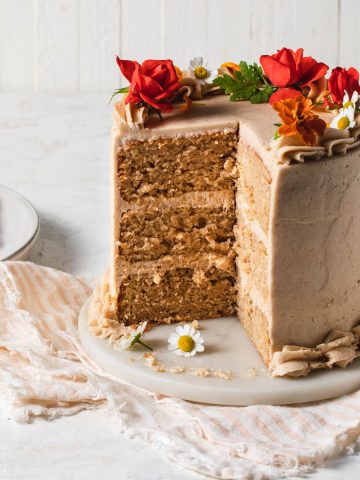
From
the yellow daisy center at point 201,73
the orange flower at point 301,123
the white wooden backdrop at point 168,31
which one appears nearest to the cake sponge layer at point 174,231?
the yellow daisy center at point 201,73

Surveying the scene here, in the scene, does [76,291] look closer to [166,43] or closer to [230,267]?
[230,267]

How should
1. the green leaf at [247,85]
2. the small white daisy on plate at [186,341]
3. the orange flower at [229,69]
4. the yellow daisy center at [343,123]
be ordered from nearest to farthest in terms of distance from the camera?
the yellow daisy center at [343,123]
the small white daisy on plate at [186,341]
the green leaf at [247,85]
the orange flower at [229,69]

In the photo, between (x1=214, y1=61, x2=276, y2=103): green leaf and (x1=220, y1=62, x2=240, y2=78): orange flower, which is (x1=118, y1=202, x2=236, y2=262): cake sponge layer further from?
(x1=220, y1=62, x2=240, y2=78): orange flower

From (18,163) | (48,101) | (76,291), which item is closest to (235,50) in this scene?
(48,101)

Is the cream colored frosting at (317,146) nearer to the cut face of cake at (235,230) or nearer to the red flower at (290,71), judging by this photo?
the cut face of cake at (235,230)

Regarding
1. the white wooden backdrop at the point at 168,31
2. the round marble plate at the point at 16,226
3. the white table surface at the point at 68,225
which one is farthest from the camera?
the white wooden backdrop at the point at 168,31

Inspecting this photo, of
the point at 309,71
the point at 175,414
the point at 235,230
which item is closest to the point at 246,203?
the point at 235,230
